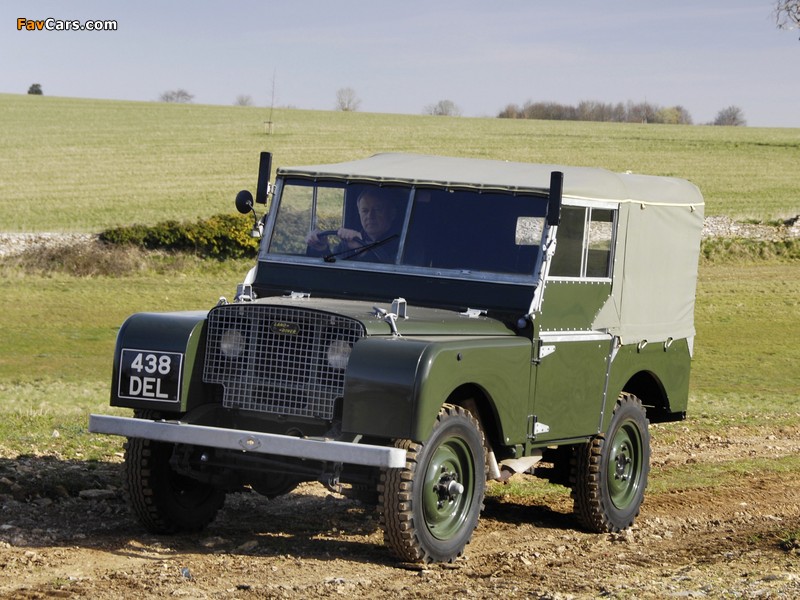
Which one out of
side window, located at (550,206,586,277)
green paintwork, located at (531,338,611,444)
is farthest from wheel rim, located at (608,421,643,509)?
side window, located at (550,206,586,277)

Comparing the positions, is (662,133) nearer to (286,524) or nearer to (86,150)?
(86,150)

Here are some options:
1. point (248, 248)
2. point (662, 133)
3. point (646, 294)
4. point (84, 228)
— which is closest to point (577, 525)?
point (646, 294)

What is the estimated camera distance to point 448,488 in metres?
7.44

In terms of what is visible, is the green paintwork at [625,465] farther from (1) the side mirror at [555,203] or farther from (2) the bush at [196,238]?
(2) the bush at [196,238]

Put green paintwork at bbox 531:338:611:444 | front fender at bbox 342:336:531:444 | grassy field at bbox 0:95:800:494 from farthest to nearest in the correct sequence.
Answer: grassy field at bbox 0:95:800:494 → green paintwork at bbox 531:338:611:444 → front fender at bbox 342:336:531:444

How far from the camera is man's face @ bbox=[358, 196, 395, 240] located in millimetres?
8594

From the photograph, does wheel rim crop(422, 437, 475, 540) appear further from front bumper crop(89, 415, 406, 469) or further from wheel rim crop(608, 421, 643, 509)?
wheel rim crop(608, 421, 643, 509)

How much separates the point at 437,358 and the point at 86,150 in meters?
53.1

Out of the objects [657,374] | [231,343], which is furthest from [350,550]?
[657,374]

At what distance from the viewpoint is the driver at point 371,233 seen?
852cm

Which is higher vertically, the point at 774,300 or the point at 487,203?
the point at 487,203

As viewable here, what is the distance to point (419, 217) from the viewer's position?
852 cm

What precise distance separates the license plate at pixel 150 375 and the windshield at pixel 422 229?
60.0 inches

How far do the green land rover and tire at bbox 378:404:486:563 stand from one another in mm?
14
